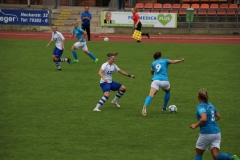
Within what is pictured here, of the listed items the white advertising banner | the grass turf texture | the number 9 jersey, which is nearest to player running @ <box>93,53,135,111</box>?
the grass turf texture

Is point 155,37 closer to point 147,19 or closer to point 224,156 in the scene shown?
point 147,19

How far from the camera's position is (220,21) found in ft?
149

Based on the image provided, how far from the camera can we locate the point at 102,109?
58.9ft

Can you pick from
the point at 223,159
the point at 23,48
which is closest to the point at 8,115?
the point at 223,159

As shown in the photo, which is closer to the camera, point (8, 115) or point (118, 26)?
point (8, 115)

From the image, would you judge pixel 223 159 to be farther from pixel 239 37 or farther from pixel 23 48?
pixel 239 37

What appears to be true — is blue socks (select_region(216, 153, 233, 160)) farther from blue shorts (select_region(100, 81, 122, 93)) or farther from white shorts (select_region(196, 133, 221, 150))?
blue shorts (select_region(100, 81, 122, 93))

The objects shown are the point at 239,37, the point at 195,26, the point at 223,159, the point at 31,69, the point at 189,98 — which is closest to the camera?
the point at 223,159

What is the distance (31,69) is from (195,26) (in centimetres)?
2121

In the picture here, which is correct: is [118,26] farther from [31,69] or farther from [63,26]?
[31,69]

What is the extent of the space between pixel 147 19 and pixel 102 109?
89.1 feet

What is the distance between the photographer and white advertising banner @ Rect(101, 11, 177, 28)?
145ft

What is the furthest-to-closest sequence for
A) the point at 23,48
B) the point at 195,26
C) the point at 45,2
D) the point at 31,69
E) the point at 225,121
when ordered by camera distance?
the point at 45,2 → the point at 195,26 → the point at 23,48 → the point at 31,69 → the point at 225,121

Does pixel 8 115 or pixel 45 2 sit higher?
pixel 45 2
